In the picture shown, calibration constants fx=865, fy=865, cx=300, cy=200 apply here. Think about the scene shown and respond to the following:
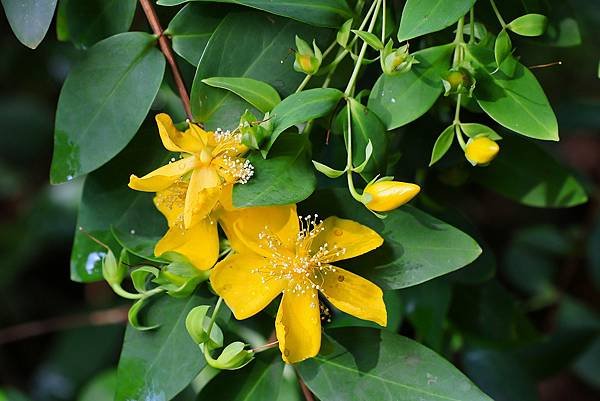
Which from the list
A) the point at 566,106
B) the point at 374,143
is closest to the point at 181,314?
the point at 374,143

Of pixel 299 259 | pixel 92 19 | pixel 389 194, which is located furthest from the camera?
pixel 92 19

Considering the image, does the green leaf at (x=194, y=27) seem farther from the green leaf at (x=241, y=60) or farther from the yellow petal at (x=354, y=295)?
the yellow petal at (x=354, y=295)

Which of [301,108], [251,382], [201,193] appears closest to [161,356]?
[251,382]

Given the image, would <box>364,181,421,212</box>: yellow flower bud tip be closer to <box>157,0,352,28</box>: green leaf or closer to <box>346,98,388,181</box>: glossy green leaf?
<box>346,98,388,181</box>: glossy green leaf

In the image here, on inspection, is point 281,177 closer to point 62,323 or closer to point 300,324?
point 300,324

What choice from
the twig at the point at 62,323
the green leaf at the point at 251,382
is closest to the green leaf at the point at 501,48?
the green leaf at the point at 251,382

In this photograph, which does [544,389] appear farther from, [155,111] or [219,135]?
[219,135]
